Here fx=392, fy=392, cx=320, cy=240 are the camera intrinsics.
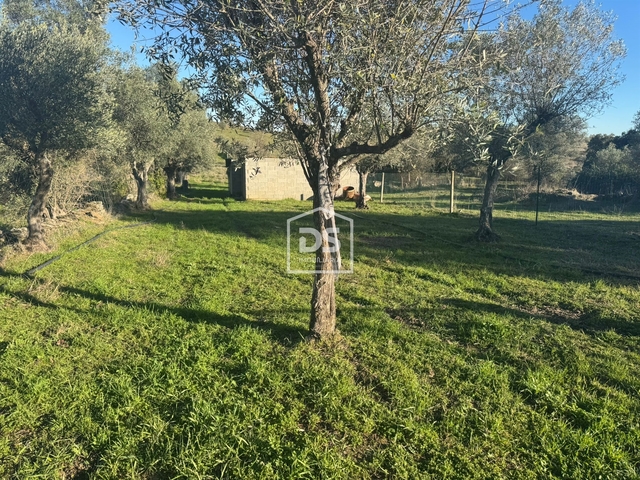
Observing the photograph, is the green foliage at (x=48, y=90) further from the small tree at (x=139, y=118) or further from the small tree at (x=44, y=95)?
the small tree at (x=139, y=118)

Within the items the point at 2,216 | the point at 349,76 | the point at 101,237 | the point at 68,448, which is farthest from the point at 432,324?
the point at 2,216

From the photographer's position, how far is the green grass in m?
3.04

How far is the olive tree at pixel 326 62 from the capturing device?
4.02m

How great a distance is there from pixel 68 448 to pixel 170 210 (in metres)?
17.0

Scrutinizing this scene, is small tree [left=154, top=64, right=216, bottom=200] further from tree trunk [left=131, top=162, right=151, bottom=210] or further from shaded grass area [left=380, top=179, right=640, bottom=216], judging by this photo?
shaded grass area [left=380, top=179, right=640, bottom=216]

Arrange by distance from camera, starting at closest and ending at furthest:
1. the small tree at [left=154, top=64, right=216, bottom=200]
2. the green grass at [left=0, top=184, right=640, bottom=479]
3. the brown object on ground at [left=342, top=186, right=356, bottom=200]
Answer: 1. the green grass at [left=0, top=184, right=640, bottom=479]
2. the small tree at [left=154, top=64, right=216, bottom=200]
3. the brown object on ground at [left=342, top=186, right=356, bottom=200]

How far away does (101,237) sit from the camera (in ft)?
35.9

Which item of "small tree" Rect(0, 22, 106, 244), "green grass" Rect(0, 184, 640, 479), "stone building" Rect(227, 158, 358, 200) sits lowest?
"green grass" Rect(0, 184, 640, 479)

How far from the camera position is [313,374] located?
4141mm

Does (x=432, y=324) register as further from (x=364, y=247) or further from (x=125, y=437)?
(x=364, y=247)

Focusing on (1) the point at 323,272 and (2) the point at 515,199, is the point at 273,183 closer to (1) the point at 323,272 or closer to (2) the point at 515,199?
(2) the point at 515,199

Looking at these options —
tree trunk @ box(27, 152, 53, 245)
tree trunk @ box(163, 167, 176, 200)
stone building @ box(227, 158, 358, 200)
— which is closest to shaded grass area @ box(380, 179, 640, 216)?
stone building @ box(227, 158, 358, 200)

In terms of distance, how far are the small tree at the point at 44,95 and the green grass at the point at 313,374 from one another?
8.76ft

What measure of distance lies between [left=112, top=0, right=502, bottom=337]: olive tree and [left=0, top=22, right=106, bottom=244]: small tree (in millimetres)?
5435
